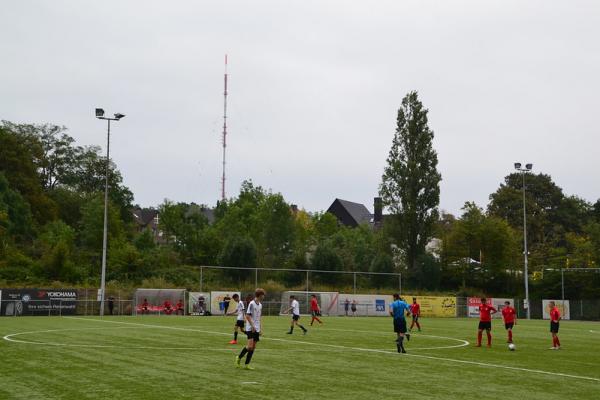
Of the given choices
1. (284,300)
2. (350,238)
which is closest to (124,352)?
(284,300)

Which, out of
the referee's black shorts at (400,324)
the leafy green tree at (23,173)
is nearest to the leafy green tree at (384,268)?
the leafy green tree at (23,173)

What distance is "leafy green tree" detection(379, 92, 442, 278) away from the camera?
265 feet

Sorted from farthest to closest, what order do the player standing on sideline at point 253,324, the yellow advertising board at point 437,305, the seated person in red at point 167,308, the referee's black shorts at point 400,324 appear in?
1. the yellow advertising board at point 437,305
2. the seated person in red at point 167,308
3. the referee's black shorts at point 400,324
4. the player standing on sideline at point 253,324

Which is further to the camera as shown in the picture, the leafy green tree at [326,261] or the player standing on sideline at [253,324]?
the leafy green tree at [326,261]

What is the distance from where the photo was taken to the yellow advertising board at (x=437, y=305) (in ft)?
217

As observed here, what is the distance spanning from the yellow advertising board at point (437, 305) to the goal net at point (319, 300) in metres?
7.40

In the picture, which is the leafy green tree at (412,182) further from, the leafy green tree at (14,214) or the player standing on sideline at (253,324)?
the player standing on sideline at (253,324)

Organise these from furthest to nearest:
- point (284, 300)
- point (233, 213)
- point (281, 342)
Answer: point (233, 213) → point (284, 300) → point (281, 342)

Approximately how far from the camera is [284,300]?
62250mm

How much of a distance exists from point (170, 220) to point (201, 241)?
9.41m

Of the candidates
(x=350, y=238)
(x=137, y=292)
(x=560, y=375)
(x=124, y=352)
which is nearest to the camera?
(x=560, y=375)

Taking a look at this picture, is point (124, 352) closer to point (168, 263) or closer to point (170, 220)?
point (168, 263)

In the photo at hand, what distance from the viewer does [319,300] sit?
6216cm

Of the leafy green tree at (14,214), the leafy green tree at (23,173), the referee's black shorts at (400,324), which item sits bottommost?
the referee's black shorts at (400,324)
